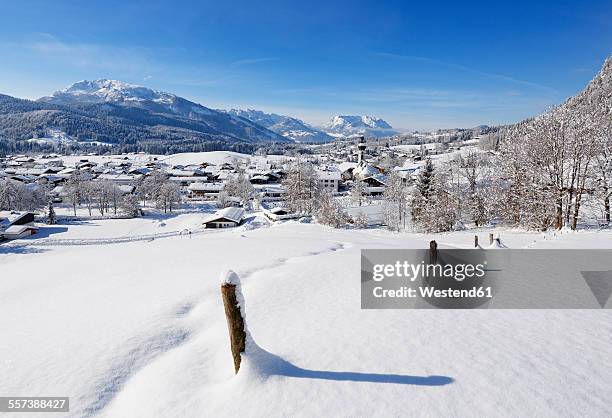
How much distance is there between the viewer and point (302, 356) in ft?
17.3

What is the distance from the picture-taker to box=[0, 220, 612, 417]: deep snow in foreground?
4.16 metres

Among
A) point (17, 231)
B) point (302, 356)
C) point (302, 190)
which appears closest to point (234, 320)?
point (302, 356)

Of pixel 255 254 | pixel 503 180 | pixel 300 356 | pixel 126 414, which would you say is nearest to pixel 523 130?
pixel 503 180

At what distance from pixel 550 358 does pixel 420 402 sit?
7.91ft

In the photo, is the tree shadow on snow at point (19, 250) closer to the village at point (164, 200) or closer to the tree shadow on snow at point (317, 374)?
the village at point (164, 200)

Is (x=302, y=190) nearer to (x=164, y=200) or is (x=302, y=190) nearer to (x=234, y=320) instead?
(x=164, y=200)

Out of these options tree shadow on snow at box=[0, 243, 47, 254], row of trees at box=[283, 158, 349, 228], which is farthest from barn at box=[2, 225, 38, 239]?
row of trees at box=[283, 158, 349, 228]

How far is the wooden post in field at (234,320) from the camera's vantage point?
4.60 m

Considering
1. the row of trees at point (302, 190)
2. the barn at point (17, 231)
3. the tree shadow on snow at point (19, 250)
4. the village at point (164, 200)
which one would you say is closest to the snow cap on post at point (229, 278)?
the village at point (164, 200)

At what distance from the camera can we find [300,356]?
5.28 meters

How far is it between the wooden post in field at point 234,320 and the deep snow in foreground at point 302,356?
209 mm

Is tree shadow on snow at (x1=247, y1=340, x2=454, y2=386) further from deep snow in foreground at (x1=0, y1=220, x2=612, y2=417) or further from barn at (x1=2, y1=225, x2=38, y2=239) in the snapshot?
barn at (x1=2, y1=225, x2=38, y2=239)

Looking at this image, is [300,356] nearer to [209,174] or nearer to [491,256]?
[491,256]

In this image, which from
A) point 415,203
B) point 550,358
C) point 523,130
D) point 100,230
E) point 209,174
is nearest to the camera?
point 550,358
